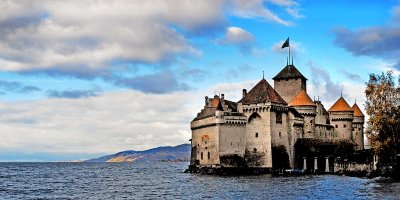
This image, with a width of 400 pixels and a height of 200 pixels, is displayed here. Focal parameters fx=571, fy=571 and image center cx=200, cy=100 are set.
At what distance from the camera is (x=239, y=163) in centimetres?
7538

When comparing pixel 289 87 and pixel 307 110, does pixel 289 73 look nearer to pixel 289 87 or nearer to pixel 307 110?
pixel 289 87

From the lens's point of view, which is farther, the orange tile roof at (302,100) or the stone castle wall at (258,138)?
the orange tile roof at (302,100)

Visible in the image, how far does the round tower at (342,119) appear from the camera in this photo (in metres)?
86.6

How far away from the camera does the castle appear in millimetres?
75188

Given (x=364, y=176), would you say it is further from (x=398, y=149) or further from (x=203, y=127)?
(x=203, y=127)

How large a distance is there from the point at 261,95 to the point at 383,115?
847 inches

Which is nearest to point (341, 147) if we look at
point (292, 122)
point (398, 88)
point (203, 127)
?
point (292, 122)

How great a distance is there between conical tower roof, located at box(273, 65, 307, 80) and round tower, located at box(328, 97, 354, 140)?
8028 millimetres

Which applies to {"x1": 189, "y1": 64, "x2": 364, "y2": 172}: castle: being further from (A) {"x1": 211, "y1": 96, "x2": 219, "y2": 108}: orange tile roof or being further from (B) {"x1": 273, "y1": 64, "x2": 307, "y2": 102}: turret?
(B) {"x1": 273, "y1": 64, "x2": 307, "y2": 102}: turret

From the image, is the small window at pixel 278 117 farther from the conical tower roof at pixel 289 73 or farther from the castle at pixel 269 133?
the conical tower roof at pixel 289 73

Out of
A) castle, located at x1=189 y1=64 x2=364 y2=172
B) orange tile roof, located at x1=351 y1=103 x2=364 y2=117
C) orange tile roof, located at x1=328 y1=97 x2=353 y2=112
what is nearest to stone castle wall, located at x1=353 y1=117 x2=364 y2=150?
orange tile roof, located at x1=351 y1=103 x2=364 y2=117

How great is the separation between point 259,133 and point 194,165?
12.3 m

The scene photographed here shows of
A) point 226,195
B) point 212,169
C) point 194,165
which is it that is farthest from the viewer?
point 194,165

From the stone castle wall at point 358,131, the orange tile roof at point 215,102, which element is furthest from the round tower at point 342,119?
the orange tile roof at point 215,102
